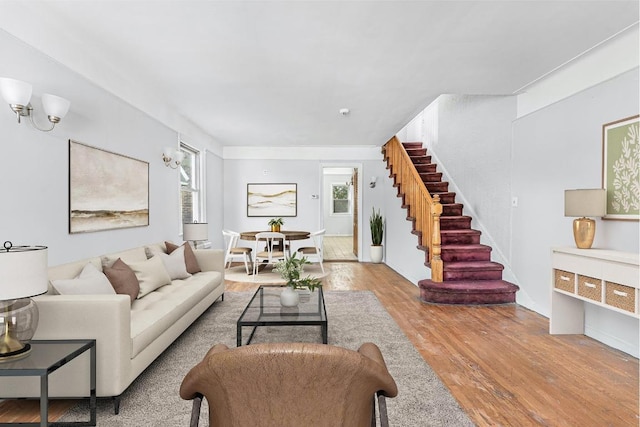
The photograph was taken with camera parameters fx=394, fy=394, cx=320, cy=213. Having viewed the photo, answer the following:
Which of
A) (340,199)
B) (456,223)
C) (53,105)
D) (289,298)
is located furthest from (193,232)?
(340,199)

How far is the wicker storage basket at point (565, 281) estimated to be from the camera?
338cm

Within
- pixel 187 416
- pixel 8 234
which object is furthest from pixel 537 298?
pixel 8 234

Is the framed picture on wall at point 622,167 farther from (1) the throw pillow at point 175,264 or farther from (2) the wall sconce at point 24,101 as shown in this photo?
(2) the wall sconce at point 24,101

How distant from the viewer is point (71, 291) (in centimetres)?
253

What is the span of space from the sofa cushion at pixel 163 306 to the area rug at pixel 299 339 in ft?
0.93

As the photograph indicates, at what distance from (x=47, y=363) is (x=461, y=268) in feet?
14.6

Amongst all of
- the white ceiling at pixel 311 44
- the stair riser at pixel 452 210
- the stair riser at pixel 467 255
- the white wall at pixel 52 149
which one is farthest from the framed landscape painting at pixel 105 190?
the stair riser at pixel 452 210

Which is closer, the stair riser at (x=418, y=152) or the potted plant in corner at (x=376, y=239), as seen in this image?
the stair riser at (x=418, y=152)

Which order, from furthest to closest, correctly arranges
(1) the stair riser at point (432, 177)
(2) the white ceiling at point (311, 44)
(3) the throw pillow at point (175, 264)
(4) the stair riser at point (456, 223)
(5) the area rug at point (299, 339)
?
(1) the stair riser at point (432, 177) < (4) the stair riser at point (456, 223) < (3) the throw pillow at point (175, 264) < (2) the white ceiling at point (311, 44) < (5) the area rug at point (299, 339)

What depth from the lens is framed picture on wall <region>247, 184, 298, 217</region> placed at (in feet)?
28.0

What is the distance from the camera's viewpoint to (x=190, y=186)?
6.54 metres

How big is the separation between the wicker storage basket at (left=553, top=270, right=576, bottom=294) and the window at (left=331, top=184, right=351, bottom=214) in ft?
36.0

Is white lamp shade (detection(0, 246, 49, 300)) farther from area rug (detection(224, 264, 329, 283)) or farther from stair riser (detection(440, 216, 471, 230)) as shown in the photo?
stair riser (detection(440, 216, 471, 230))

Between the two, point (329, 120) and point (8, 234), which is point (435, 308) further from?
point (8, 234)
